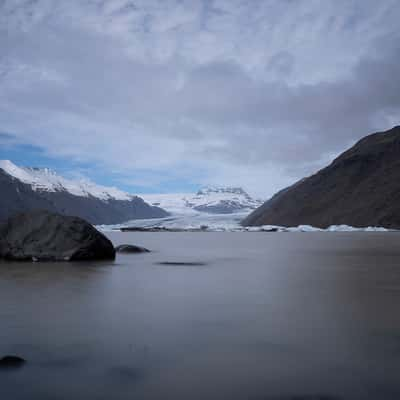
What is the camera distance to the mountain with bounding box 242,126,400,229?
8719 centimetres

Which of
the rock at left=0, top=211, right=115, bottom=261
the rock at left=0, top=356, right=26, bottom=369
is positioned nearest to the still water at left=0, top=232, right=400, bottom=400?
the rock at left=0, top=356, right=26, bottom=369

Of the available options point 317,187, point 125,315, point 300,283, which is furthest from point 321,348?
point 317,187

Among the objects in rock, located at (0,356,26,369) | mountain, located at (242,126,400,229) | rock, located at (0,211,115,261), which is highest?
mountain, located at (242,126,400,229)

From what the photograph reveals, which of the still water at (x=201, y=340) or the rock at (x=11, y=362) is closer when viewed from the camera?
the still water at (x=201, y=340)

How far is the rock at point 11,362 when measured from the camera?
363 cm

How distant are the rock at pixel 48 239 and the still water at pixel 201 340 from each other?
204 inches

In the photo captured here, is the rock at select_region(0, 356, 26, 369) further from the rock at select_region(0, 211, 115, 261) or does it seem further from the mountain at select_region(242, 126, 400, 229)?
the mountain at select_region(242, 126, 400, 229)

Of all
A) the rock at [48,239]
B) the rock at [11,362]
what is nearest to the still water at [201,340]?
the rock at [11,362]

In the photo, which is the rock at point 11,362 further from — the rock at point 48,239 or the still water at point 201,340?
the rock at point 48,239

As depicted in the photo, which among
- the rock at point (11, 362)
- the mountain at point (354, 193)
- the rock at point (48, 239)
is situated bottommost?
the rock at point (11, 362)

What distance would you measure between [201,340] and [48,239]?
426 inches

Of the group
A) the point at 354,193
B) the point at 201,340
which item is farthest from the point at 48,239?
the point at 354,193

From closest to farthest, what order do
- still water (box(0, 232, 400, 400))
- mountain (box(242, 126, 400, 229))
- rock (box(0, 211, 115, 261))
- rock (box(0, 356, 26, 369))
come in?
still water (box(0, 232, 400, 400))
rock (box(0, 356, 26, 369))
rock (box(0, 211, 115, 261))
mountain (box(242, 126, 400, 229))

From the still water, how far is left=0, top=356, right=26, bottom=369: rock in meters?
0.10
